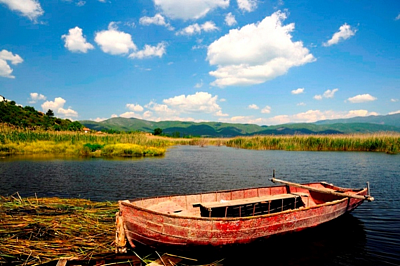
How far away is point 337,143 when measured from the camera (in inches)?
1518

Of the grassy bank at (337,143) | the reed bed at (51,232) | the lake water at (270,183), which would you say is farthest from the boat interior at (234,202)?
the grassy bank at (337,143)

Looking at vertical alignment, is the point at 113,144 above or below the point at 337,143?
below

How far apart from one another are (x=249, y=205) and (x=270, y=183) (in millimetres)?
8330

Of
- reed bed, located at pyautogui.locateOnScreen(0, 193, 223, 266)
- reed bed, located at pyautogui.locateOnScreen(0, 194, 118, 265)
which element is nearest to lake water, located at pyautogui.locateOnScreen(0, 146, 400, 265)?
reed bed, located at pyautogui.locateOnScreen(0, 193, 223, 266)

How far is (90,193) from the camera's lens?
48.6ft

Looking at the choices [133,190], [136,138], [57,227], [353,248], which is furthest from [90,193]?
[136,138]

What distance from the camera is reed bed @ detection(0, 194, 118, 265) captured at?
23.2ft

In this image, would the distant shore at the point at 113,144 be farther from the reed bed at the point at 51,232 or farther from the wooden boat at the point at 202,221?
the wooden boat at the point at 202,221

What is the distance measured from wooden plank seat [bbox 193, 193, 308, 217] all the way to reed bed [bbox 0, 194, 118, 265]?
3.47 m

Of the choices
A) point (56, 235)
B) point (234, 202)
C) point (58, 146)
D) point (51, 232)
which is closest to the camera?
point (56, 235)

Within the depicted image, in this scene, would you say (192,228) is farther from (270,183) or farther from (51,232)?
(270,183)

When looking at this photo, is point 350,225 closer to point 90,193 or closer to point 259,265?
point 259,265

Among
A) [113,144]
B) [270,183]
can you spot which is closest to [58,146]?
[113,144]

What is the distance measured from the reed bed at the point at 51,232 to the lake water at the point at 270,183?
3.14m
